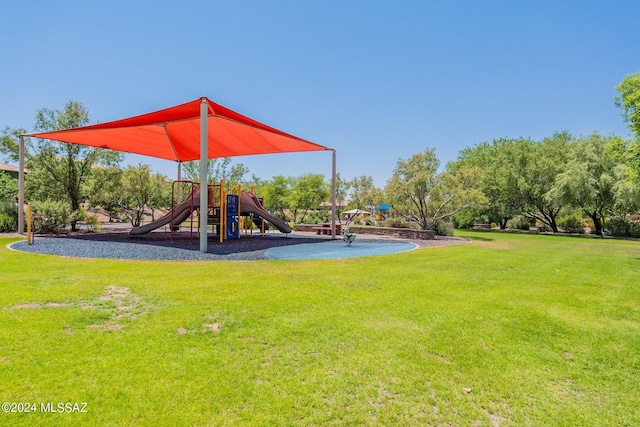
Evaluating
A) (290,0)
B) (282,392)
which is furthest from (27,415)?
(290,0)

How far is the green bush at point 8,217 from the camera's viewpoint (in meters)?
14.9

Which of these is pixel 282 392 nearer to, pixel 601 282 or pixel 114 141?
pixel 601 282

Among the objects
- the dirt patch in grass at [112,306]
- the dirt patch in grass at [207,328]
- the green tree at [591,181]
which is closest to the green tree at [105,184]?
the dirt patch in grass at [112,306]

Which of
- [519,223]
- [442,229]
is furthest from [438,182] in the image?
[519,223]

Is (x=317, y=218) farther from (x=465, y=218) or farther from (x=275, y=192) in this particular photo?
(x=465, y=218)

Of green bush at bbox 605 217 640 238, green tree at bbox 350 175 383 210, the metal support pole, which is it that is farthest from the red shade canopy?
green bush at bbox 605 217 640 238

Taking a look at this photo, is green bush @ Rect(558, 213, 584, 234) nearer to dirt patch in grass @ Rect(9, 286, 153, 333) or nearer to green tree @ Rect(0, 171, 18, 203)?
dirt patch in grass @ Rect(9, 286, 153, 333)

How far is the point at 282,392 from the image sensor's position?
2301 millimetres

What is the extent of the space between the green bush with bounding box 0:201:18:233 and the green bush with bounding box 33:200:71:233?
6.28ft

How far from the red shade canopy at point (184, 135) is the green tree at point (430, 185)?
5.24 metres

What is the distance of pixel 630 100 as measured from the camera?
11.6m

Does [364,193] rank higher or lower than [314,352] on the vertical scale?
higher

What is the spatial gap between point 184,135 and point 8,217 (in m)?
8.90

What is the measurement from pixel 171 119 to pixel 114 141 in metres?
5.32
